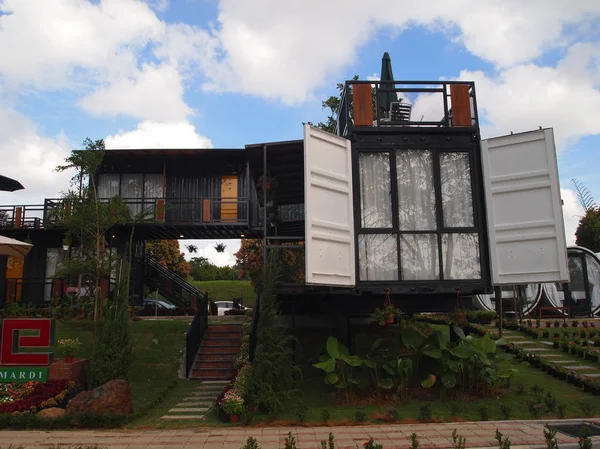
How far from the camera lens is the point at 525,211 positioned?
957cm

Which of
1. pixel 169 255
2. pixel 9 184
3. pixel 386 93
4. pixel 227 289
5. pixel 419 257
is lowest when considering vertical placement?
pixel 419 257

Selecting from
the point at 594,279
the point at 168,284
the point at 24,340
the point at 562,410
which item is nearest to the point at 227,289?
the point at 168,284

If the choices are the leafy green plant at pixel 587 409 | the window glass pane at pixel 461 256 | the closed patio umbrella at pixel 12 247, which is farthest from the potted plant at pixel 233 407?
the closed patio umbrella at pixel 12 247

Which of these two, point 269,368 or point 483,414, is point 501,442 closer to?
point 483,414

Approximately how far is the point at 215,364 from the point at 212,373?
399mm

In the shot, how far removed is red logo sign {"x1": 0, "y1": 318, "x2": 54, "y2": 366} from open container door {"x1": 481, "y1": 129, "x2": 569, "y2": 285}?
885 cm

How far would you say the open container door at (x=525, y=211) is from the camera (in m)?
9.34

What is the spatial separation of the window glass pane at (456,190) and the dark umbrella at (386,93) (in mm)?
A: 1829

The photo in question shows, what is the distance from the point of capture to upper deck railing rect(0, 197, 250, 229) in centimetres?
2073

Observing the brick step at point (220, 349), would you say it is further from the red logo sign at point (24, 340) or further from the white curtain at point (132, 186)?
the white curtain at point (132, 186)

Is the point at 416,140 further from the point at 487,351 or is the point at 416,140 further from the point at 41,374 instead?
the point at 41,374

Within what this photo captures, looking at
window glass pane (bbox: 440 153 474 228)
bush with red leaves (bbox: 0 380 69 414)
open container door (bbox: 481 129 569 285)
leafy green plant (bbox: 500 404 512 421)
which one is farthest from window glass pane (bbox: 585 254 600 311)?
bush with red leaves (bbox: 0 380 69 414)

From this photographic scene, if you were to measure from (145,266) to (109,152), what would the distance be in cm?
512

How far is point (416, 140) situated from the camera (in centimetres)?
1016
